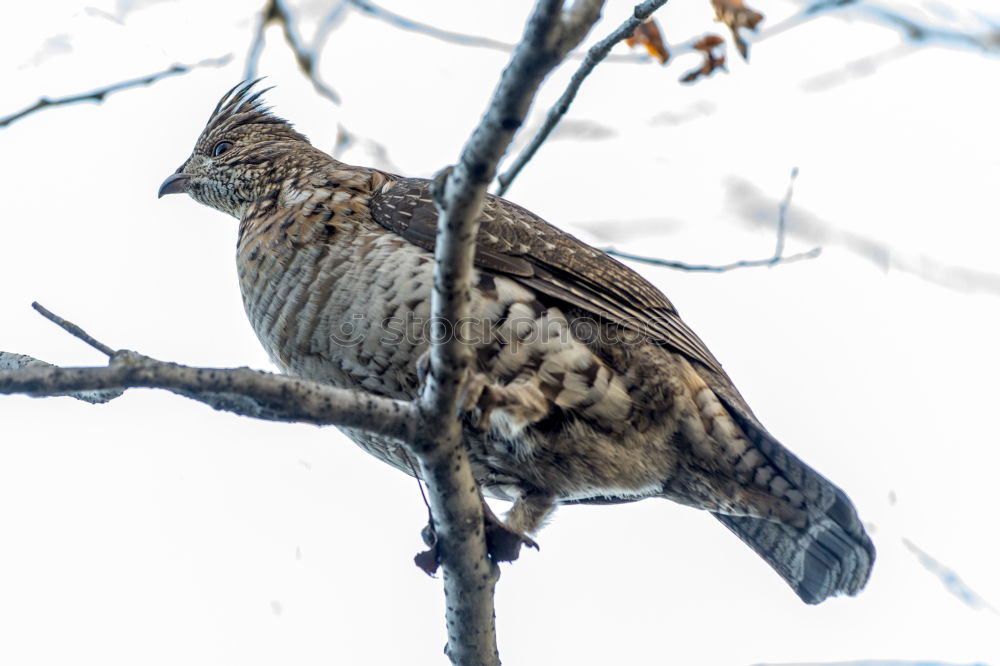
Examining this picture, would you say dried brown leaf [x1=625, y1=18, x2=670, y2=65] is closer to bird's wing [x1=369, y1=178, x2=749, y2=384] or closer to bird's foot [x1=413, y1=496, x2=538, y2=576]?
bird's wing [x1=369, y1=178, x2=749, y2=384]

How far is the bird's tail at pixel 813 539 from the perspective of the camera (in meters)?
4.13

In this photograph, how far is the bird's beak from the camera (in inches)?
234

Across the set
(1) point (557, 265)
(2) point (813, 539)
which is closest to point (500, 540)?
(1) point (557, 265)

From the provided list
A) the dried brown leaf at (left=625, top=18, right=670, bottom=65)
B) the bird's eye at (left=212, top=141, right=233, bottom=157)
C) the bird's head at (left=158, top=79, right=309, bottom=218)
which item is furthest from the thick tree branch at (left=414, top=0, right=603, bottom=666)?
the bird's eye at (left=212, top=141, right=233, bottom=157)

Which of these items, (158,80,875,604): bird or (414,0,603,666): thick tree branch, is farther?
(158,80,875,604): bird

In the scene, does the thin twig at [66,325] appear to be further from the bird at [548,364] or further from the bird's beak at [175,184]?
the bird's beak at [175,184]

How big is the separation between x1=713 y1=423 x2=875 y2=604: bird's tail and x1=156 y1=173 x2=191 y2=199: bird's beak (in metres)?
3.73

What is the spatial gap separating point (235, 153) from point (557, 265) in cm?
254

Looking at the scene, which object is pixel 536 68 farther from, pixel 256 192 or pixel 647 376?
pixel 256 192

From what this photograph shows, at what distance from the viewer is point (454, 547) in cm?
338

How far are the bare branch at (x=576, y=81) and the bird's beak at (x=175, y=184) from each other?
2.30 meters

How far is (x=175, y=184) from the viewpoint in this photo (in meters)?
5.98

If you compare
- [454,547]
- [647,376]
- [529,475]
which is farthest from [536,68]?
[529,475]

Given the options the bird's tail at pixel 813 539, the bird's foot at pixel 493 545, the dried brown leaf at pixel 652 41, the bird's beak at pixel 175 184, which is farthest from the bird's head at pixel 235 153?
the bird's tail at pixel 813 539
